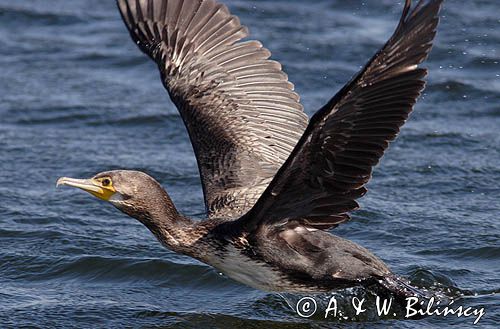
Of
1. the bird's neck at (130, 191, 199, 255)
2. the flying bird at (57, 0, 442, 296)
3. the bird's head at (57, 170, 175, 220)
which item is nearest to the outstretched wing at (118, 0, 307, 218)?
the flying bird at (57, 0, 442, 296)

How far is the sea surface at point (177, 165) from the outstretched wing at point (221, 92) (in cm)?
81

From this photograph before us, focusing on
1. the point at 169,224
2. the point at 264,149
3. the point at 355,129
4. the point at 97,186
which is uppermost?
the point at 355,129

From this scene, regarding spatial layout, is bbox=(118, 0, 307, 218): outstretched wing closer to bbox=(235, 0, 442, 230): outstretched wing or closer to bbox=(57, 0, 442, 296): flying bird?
bbox=(57, 0, 442, 296): flying bird

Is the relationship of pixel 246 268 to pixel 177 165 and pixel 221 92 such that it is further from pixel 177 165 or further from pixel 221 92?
pixel 177 165

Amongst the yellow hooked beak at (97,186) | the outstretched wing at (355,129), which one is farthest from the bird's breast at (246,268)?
the yellow hooked beak at (97,186)

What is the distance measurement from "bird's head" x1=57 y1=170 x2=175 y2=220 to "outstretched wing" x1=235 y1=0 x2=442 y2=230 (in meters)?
0.66

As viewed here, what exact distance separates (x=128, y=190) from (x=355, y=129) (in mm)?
1602

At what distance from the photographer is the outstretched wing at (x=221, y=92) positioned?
340 inches

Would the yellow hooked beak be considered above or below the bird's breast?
above

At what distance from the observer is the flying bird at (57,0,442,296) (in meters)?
6.57

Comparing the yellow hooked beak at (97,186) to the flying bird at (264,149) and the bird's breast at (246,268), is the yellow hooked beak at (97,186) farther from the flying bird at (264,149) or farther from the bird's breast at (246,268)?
the bird's breast at (246,268)

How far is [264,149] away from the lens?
8.89 m

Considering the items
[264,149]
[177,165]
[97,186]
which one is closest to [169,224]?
[97,186]

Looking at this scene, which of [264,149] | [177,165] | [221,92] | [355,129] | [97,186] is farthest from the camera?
[177,165]
